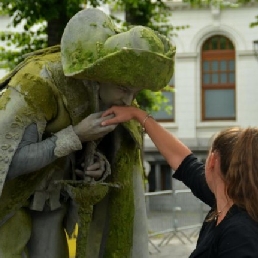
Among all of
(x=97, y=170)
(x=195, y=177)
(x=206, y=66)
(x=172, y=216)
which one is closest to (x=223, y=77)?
(x=206, y=66)

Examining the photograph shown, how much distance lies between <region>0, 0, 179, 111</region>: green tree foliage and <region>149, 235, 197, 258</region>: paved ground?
8.51 ft

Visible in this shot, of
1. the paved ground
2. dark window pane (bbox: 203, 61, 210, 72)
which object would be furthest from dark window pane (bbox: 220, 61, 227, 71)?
the paved ground

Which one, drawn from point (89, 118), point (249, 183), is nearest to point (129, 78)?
point (89, 118)

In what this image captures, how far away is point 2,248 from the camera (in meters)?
3.72

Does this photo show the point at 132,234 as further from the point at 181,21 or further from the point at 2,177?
the point at 181,21

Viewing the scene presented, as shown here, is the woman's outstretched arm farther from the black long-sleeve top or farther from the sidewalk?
the sidewalk

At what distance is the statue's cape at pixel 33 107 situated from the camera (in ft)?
11.5

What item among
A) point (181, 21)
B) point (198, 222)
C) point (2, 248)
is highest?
point (181, 21)

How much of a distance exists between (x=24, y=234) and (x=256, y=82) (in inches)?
940

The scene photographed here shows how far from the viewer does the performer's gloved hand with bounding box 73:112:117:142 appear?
3.58 m

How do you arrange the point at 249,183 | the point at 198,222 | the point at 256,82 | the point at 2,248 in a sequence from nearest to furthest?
the point at 249,183 < the point at 2,248 < the point at 198,222 < the point at 256,82

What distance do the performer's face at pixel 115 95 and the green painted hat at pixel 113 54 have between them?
0.10 meters

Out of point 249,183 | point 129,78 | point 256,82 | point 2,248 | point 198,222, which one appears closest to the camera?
point 249,183

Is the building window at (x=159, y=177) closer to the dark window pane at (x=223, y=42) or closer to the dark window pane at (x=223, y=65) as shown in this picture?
the dark window pane at (x=223, y=65)
